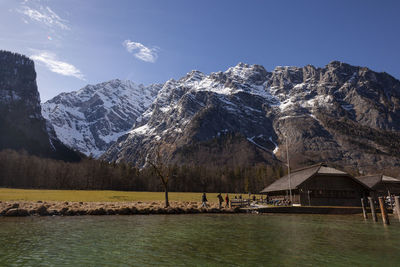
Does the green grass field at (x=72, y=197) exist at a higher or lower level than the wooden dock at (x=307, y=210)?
higher

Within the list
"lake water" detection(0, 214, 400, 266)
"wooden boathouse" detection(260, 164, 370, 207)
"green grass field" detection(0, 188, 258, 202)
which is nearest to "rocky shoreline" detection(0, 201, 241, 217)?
"lake water" detection(0, 214, 400, 266)

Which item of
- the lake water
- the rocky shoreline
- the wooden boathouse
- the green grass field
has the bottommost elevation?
the lake water

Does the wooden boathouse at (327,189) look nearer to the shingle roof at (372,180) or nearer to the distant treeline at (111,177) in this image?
the shingle roof at (372,180)

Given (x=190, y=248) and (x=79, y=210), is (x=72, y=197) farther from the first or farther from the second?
(x=190, y=248)

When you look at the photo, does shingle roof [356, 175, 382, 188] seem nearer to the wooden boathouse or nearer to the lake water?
the wooden boathouse

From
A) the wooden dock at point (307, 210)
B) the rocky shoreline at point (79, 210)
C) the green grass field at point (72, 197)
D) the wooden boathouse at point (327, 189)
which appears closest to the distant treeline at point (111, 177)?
the green grass field at point (72, 197)

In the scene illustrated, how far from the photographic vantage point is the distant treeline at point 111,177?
124m

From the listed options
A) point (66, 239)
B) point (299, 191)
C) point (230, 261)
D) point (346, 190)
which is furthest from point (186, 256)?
point (346, 190)

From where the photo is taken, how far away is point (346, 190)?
186 feet

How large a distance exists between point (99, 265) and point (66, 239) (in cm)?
824

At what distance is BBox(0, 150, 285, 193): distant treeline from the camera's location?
124 m

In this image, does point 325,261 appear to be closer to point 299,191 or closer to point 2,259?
point 2,259

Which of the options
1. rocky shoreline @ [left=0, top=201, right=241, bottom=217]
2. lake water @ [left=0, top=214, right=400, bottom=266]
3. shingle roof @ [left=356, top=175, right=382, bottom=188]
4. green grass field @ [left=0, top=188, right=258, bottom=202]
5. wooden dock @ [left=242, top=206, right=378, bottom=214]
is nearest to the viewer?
lake water @ [left=0, top=214, right=400, bottom=266]

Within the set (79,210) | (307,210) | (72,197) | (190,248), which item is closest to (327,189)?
(307,210)
